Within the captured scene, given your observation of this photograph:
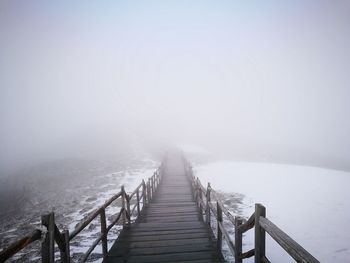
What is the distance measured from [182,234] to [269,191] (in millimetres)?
16630

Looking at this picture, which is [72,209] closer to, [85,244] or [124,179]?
[85,244]

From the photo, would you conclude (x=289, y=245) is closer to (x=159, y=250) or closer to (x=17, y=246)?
(x=17, y=246)

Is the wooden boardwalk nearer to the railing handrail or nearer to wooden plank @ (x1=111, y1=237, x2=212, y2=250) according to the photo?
wooden plank @ (x1=111, y1=237, x2=212, y2=250)

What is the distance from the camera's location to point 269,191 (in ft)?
67.5

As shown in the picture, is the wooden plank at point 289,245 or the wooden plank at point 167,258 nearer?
the wooden plank at point 289,245

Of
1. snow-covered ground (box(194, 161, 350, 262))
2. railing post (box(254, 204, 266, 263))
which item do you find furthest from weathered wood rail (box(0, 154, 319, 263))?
snow-covered ground (box(194, 161, 350, 262))

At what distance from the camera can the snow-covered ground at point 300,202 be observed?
1106 centimetres

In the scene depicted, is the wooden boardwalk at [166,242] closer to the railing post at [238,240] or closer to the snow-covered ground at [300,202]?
the railing post at [238,240]

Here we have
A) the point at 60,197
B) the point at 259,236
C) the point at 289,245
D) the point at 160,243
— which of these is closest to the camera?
the point at 289,245

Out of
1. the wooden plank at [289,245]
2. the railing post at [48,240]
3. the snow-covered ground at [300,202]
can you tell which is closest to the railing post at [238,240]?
the wooden plank at [289,245]

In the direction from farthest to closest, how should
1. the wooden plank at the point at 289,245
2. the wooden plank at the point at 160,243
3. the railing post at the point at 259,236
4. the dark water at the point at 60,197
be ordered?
the dark water at the point at 60,197 < the wooden plank at the point at 160,243 < the railing post at the point at 259,236 < the wooden plank at the point at 289,245

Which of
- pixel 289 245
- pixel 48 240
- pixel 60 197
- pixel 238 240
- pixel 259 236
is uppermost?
pixel 289 245

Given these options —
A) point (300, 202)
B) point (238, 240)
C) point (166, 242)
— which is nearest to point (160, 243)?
point (166, 242)

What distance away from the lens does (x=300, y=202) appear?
1777cm
